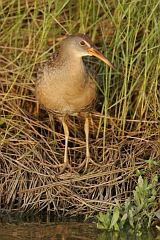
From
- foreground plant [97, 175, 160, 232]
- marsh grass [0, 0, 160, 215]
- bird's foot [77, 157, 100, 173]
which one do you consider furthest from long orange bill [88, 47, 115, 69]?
foreground plant [97, 175, 160, 232]

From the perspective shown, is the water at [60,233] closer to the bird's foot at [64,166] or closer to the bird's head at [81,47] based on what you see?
the bird's foot at [64,166]

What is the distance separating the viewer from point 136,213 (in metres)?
6.11

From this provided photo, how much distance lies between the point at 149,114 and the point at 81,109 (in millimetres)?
647

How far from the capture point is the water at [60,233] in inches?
234

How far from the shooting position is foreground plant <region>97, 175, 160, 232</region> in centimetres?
598

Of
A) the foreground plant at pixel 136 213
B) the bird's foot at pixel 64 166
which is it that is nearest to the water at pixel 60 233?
the foreground plant at pixel 136 213

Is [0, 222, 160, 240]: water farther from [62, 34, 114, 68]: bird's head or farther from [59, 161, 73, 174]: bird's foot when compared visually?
[62, 34, 114, 68]: bird's head

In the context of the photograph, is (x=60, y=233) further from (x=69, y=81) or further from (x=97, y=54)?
(x=97, y=54)

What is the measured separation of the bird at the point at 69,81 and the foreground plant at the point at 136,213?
94cm

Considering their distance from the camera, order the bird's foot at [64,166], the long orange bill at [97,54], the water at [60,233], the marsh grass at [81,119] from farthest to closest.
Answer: the bird's foot at [64,166] → the long orange bill at [97,54] → the marsh grass at [81,119] → the water at [60,233]

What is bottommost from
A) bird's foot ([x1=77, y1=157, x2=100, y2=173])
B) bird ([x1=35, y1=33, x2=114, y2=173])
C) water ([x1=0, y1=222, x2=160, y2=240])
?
bird's foot ([x1=77, y1=157, x2=100, y2=173])

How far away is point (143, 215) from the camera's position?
6176 mm

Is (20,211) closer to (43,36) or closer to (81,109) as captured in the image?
(81,109)

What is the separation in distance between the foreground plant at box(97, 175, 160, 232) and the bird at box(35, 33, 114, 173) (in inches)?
36.9
